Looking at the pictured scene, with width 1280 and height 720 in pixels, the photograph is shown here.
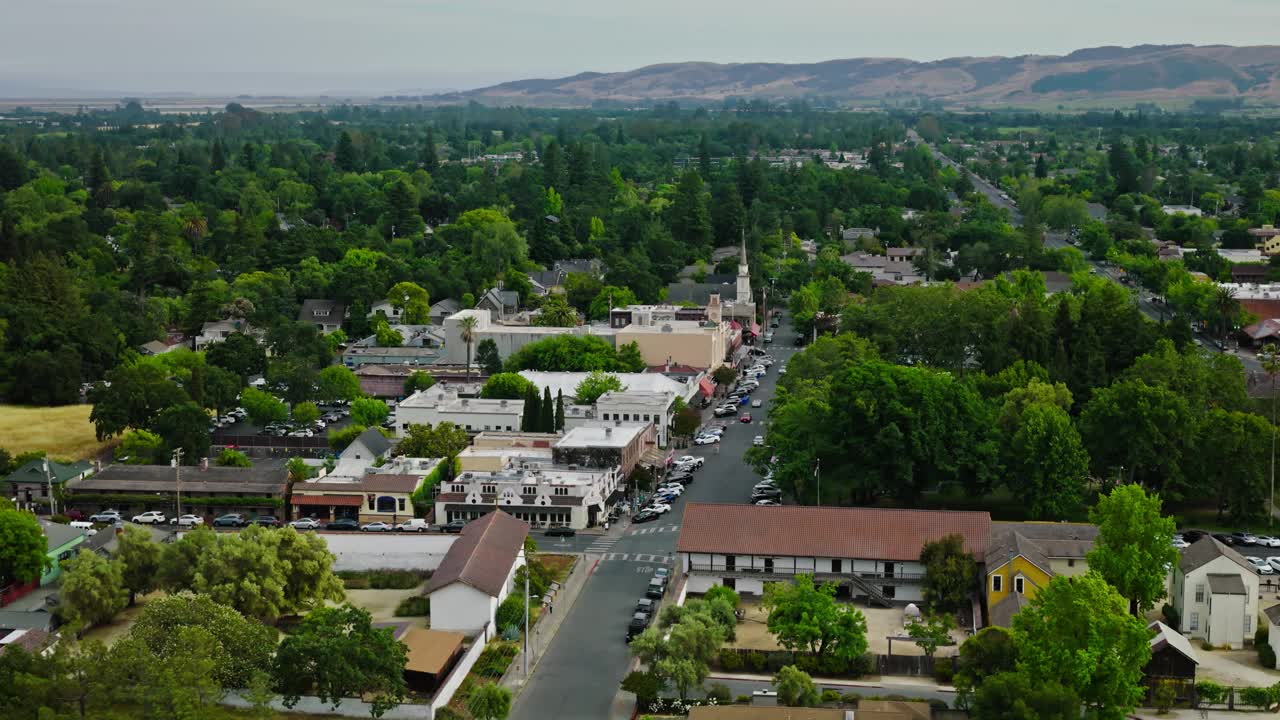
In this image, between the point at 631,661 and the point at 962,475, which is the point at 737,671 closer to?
the point at 631,661

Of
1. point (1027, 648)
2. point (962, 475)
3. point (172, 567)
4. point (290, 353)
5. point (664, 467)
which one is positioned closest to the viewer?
point (1027, 648)

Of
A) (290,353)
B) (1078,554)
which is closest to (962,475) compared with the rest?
(1078,554)

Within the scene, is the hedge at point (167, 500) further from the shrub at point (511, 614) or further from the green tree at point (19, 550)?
the shrub at point (511, 614)

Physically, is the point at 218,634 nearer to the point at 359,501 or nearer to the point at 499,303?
the point at 359,501

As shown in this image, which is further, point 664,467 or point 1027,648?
point 664,467

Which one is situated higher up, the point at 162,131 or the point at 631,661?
the point at 162,131

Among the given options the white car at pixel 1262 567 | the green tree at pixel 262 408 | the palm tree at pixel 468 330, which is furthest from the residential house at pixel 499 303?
the white car at pixel 1262 567
